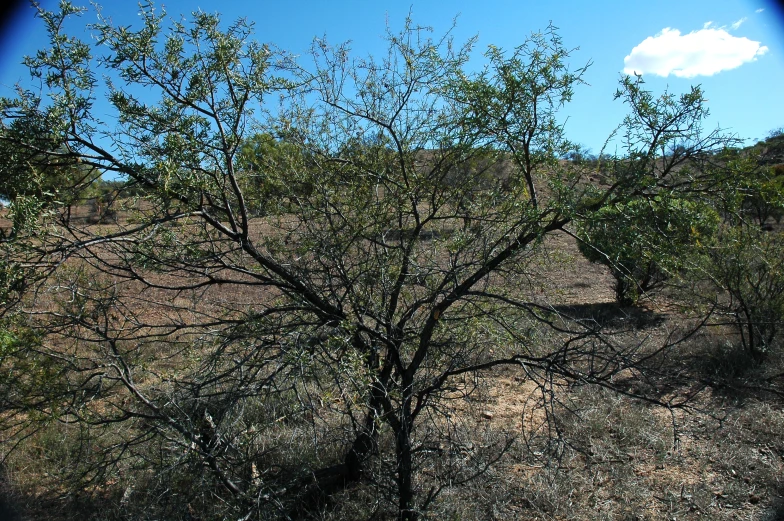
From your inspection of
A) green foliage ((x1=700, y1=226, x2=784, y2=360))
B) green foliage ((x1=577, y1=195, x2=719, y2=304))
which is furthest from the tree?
green foliage ((x1=700, y1=226, x2=784, y2=360))

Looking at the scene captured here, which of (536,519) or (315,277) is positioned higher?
(315,277)

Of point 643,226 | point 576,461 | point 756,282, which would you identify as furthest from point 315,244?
point 756,282

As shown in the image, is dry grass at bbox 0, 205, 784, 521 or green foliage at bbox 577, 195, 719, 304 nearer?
green foliage at bbox 577, 195, 719, 304

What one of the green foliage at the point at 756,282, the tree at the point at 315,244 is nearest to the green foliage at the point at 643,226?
the tree at the point at 315,244

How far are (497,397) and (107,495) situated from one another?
428 centimetres

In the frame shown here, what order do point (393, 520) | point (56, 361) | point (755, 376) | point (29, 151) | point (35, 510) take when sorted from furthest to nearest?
point (755, 376) → point (35, 510) → point (393, 520) → point (56, 361) → point (29, 151)

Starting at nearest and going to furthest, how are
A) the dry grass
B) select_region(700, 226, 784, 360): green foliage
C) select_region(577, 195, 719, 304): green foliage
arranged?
1. select_region(577, 195, 719, 304): green foliage
2. the dry grass
3. select_region(700, 226, 784, 360): green foliage

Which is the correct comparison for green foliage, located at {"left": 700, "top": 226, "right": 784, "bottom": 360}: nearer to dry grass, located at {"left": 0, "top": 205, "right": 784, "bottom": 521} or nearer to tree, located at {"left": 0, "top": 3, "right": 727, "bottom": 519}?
dry grass, located at {"left": 0, "top": 205, "right": 784, "bottom": 521}

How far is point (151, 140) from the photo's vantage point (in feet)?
10.0

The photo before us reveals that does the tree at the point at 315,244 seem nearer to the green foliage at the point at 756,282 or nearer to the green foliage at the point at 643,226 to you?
the green foliage at the point at 643,226

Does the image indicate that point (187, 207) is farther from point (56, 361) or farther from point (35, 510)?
point (35, 510)

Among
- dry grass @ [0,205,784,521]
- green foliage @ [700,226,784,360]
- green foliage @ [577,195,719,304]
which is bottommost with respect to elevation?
dry grass @ [0,205,784,521]

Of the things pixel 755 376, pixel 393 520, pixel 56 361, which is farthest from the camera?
pixel 755 376

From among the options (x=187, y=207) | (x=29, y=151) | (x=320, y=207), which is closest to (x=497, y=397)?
(x=320, y=207)
